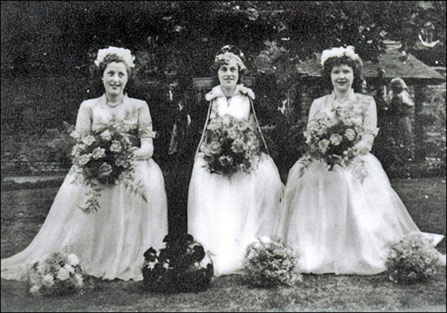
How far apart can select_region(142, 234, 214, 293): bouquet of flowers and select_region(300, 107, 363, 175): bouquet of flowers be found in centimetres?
152

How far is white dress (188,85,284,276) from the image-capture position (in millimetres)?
6012

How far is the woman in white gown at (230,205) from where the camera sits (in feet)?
19.7

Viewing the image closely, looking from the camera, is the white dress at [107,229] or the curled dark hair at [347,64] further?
the curled dark hair at [347,64]

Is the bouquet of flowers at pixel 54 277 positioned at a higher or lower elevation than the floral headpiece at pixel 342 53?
lower

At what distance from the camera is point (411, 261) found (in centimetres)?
529

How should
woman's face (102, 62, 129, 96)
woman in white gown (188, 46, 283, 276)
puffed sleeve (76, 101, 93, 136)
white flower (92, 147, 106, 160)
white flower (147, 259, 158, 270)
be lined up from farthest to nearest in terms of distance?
puffed sleeve (76, 101, 93, 136) < woman's face (102, 62, 129, 96) < woman in white gown (188, 46, 283, 276) < white flower (92, 147, 106, 160) < white flower (147, 259, 158, 270)

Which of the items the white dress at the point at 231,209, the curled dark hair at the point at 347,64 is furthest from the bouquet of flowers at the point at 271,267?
the curled dark hair at the point at 347,64

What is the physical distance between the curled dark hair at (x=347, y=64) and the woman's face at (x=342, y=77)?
37mm

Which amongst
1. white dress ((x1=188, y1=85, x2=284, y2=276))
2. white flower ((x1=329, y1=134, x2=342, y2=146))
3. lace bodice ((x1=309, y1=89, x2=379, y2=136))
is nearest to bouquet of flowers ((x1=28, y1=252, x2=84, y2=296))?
white dress ((x1=188, y1=85, x2=284, y2=276))

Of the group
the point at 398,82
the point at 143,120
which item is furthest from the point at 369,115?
the point at 398,82

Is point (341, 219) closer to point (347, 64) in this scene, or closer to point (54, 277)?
point (347, 64)

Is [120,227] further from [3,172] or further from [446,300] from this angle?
[3,172]

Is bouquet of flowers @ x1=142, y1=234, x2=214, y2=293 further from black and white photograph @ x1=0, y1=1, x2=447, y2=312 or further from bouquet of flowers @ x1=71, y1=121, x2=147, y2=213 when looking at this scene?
bouquet of flowers @ x1=71, y1=121, x2=147, y2=213

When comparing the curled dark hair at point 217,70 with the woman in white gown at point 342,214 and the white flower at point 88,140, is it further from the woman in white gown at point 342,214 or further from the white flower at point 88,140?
the white flower at point 88,140
